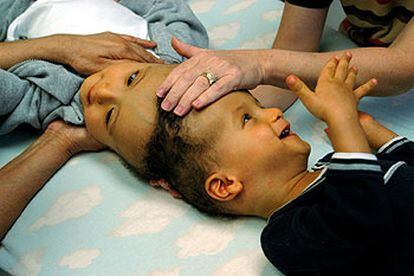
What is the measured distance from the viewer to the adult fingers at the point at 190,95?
995mm

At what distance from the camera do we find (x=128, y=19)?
4.70 feet

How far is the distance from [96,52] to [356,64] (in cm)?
56

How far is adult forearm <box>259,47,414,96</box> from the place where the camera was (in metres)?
1.12

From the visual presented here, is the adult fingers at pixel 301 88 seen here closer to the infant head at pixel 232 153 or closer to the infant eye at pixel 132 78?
the infant head at pixel 232 153

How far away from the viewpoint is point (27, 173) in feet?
3.82

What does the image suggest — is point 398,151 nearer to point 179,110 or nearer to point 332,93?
point 332,93

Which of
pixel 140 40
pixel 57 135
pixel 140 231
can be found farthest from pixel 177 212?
pixel 140 40

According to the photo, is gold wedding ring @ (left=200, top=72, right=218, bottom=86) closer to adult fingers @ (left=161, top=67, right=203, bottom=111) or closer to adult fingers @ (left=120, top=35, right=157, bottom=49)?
adult fingers @ (left=161, top=67, right=203, bottom=111)

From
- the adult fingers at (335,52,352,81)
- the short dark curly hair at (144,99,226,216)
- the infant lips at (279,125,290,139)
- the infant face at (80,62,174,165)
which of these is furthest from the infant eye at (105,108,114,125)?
the adult fingers at (335,52,352,81)

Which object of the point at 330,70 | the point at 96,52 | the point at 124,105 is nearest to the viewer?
the point at 330,70

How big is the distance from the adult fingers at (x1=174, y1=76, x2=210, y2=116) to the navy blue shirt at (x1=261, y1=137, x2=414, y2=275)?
26 centimetres

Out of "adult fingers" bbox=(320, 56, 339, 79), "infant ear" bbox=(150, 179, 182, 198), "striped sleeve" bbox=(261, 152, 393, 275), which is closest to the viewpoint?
"striped sleeve" bbox=(261, 152, 393, 275)

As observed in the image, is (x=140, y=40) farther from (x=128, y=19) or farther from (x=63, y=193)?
(x=63, y=193)

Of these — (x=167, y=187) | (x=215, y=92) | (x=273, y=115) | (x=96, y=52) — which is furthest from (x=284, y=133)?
(x=96, y=52)
